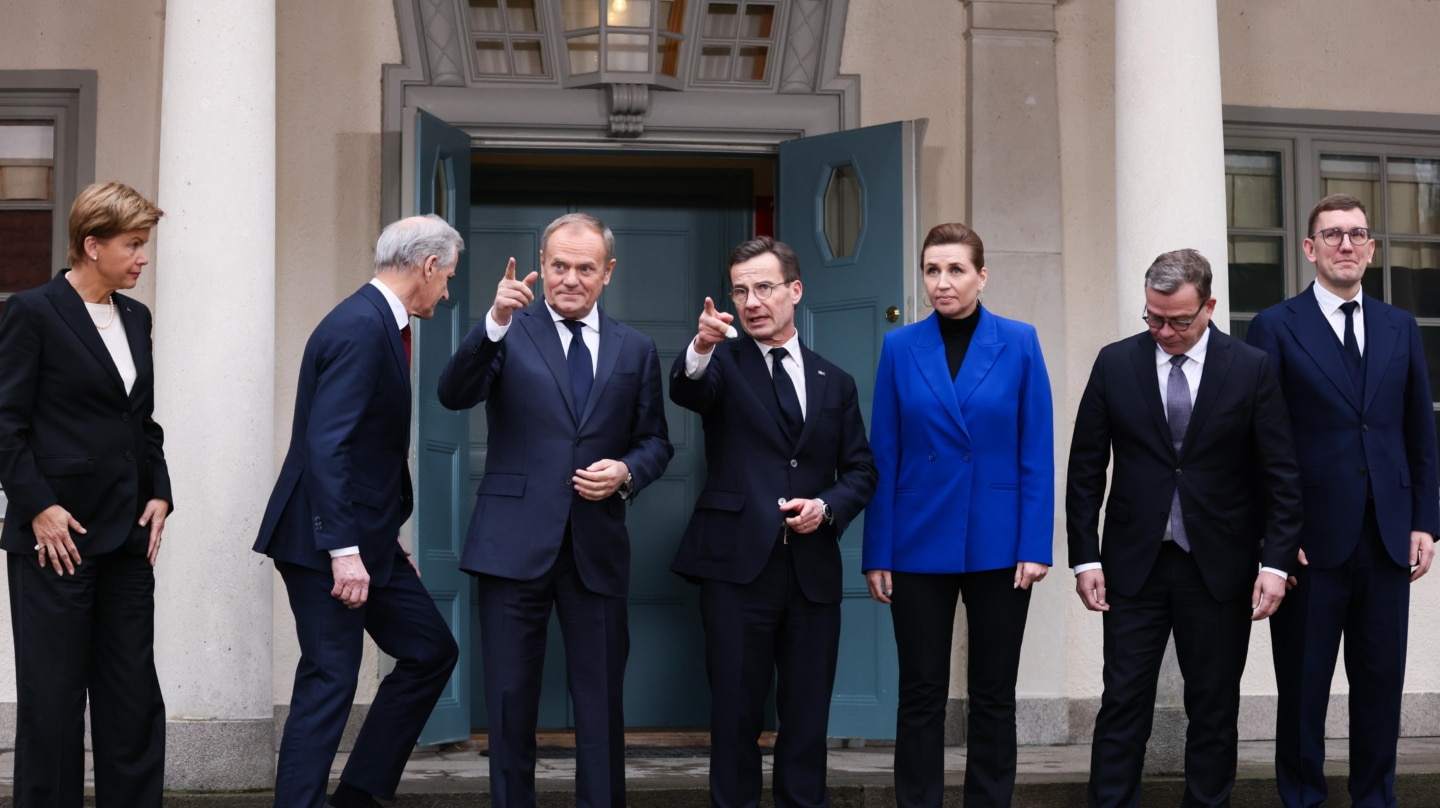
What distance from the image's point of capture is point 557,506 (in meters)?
4.42

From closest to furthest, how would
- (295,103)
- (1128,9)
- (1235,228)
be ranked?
(1128,9)
(295,103)
(1235,228)

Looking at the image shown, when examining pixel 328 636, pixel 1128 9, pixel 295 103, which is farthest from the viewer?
Result: pixel 295 103

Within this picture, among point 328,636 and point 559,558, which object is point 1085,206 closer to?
point 559,558

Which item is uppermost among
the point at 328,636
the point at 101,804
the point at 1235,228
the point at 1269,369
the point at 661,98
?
the point at 661,98

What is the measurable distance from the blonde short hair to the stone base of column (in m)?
1.64

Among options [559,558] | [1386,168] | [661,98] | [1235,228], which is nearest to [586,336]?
[559,558]

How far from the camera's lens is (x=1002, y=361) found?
477 centimetres

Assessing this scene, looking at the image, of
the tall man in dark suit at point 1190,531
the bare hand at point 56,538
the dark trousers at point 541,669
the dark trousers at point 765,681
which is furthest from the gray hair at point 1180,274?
the bare hand at point 56,538

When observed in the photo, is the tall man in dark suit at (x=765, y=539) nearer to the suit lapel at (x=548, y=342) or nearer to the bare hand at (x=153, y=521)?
the suit lapel at (x=548, y=342)

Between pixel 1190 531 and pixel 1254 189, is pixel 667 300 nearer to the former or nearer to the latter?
pixel 1254 189

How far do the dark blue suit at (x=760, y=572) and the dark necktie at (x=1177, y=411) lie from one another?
90 centimetres

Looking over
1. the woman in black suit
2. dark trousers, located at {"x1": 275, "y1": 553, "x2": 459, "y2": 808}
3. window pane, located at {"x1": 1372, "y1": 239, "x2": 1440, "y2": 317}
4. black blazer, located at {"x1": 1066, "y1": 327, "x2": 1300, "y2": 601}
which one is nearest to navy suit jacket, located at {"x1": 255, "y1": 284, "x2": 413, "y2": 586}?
dark trousers, located at {"x1": 275, "y1": 553, "x2": 459, "y2": 808}

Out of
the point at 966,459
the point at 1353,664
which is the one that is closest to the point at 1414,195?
A: the point at 1353,664

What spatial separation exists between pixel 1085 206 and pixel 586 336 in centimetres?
315
